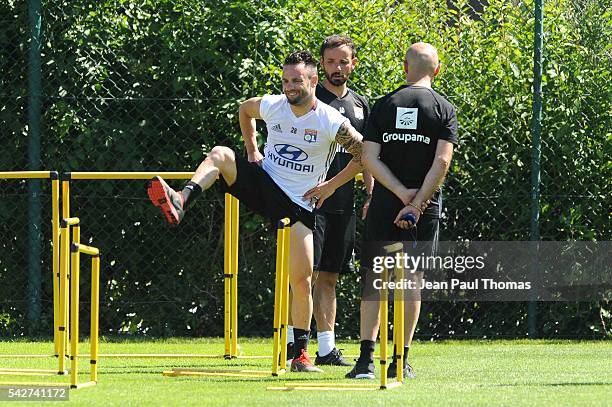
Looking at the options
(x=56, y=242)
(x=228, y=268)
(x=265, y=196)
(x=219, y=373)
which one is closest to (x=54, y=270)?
(x=56, y=242)

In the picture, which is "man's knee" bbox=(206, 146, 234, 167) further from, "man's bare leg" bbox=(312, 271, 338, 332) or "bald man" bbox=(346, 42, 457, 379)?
"man's bare leg" bbox=(312, 271, 338, 332)

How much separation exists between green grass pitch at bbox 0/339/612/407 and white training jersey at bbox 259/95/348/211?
1.10 m

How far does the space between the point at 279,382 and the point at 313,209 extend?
1.12 metres

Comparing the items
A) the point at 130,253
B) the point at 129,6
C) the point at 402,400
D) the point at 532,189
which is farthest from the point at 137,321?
the point at 402,400

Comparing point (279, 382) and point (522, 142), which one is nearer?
point (279, 382)

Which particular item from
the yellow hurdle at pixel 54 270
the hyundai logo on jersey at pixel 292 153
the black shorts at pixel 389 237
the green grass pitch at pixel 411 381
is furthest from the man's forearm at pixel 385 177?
the yellow hurdle at pixel 54 270

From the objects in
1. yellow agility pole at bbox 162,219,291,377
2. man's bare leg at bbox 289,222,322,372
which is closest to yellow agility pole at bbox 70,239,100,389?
yellow agility pole at bbox 162,219,291,377

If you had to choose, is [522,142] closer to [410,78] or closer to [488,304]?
[488,304]

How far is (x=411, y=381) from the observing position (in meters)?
6.42

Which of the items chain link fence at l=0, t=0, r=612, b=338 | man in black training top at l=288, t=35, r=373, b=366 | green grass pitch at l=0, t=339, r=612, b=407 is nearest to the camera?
green grass pitch at l=0, t=339, r=612, b=407

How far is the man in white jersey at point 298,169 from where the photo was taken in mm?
6828

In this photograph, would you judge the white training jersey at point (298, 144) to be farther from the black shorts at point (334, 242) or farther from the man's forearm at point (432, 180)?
the man's forearm at point (432, 180)

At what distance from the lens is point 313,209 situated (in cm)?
696

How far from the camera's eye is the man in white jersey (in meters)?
6.83
